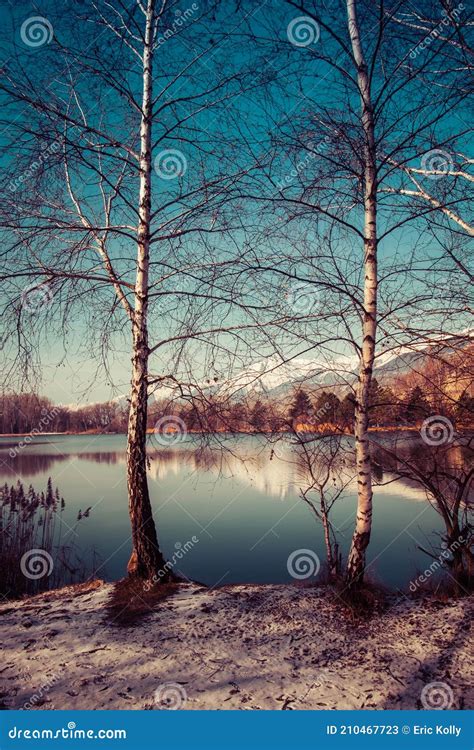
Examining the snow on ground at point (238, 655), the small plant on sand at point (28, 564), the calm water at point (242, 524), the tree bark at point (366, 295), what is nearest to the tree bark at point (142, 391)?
the calm water at point (242, 524)

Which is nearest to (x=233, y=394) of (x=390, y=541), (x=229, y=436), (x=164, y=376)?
(x=229, y=436)

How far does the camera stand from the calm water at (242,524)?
27.3 ft

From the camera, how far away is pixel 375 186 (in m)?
4.23

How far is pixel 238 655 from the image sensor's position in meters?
3.55

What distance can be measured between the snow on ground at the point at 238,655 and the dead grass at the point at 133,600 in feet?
0.30

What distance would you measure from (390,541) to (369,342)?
904 cm

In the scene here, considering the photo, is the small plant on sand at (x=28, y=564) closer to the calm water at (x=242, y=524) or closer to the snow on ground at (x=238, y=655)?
the calm water at (x=242, y=524)

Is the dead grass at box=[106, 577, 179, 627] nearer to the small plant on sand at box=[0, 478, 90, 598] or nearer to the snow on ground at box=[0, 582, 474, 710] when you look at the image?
the snow on ground at box=[0, 582, 474, 710]

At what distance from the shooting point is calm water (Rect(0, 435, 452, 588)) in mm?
8336

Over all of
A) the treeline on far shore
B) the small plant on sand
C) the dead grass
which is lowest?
the small plant on sand

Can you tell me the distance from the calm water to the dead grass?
140cm

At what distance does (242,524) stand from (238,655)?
988 cm

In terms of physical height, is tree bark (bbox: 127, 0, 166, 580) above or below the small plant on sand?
above

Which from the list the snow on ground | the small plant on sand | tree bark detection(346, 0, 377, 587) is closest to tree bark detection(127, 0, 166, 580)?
the snow on ground
